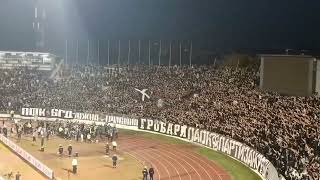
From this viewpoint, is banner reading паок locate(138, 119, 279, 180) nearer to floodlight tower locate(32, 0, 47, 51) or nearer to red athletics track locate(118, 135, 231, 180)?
red athletics track locate(118, 135, 231, 180)

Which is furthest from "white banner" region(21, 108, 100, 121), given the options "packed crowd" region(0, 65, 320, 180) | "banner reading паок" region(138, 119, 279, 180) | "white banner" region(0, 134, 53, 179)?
"white banner" region(0, 134, 53, 179)

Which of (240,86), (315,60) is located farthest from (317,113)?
(240,86)

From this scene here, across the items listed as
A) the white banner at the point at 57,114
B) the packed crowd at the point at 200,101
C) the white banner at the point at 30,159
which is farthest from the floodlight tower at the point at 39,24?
the white banner at the point at 30,159

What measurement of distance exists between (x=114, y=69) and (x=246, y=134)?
35269mm

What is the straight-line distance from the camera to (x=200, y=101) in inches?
2084

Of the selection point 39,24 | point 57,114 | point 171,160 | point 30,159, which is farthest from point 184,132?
point 39,24

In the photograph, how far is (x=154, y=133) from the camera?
51.5m

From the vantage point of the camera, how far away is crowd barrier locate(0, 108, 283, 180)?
1323 inches

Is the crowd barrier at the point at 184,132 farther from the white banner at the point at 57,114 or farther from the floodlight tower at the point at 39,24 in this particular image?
the floodlight tower at the point at 39,24

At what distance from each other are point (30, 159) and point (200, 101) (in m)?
21.1

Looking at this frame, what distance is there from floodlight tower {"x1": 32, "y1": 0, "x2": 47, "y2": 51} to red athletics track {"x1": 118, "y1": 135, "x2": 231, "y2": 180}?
29127 millimetres

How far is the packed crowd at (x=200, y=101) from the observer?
106 feet

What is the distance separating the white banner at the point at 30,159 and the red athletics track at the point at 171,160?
676cm

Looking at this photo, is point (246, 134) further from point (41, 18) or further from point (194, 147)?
point (41, 18)
